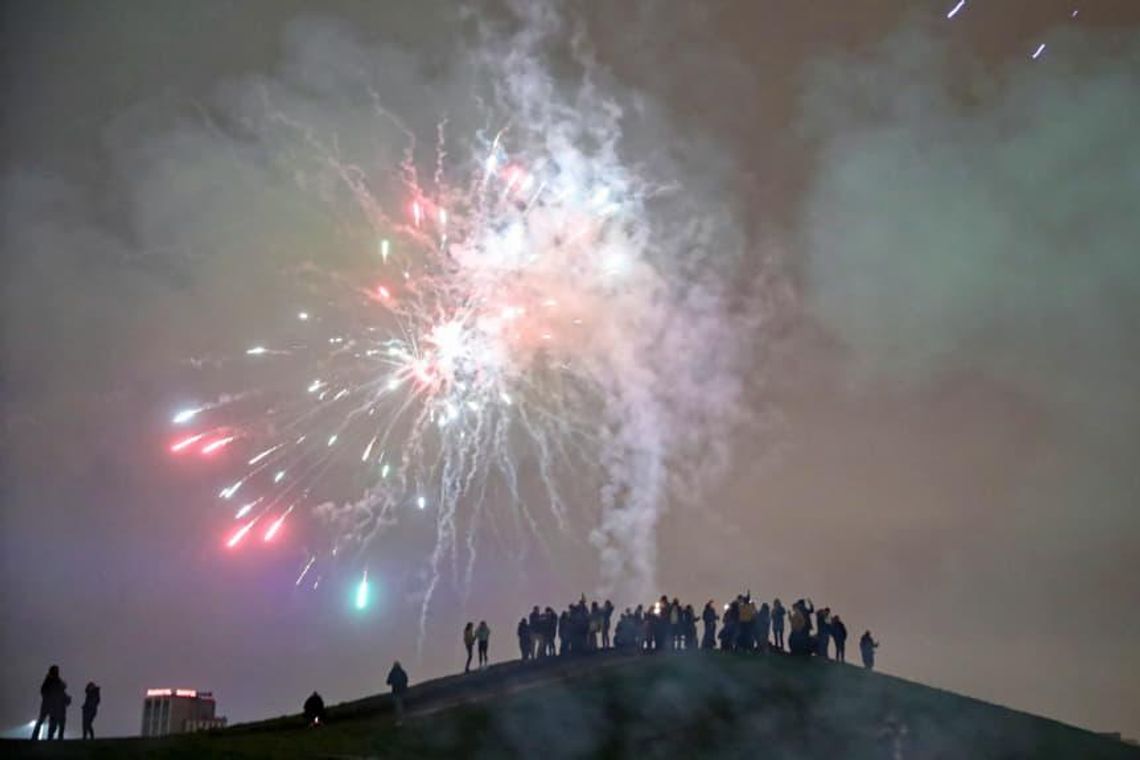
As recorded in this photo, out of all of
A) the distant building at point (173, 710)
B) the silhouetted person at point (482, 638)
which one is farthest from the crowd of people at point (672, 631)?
the distant building at point (173, 710)

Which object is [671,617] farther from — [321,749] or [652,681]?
[321,749]

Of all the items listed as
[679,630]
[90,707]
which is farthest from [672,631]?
[90,707]

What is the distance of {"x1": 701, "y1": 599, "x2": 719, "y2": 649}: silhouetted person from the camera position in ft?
137

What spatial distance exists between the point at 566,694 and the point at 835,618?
1312 centimetres

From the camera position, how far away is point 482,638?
1583 inches

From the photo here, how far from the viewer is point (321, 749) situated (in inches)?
1052

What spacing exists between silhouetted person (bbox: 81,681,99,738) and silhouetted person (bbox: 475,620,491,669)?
40.3ft

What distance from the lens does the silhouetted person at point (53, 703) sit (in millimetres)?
31453

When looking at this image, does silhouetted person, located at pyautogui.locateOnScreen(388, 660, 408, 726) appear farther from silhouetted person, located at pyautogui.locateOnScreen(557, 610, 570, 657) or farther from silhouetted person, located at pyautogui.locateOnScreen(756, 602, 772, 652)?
silhouetted person, located at pyautogui.locateOnScreen(756, 602, 772, 652)

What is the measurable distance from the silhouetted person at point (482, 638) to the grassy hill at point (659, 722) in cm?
130

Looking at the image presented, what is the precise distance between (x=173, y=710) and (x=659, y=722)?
33.8m

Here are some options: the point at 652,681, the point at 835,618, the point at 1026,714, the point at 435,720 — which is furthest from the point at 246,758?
the point at 1026,714

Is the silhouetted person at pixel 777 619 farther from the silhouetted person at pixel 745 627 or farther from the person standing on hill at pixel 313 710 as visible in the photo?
the person standing on hill at pixel 313 710

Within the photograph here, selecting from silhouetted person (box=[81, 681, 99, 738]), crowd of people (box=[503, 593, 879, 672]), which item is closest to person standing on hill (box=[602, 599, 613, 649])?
crowd of people (box=[503, 593, 879, 672])
